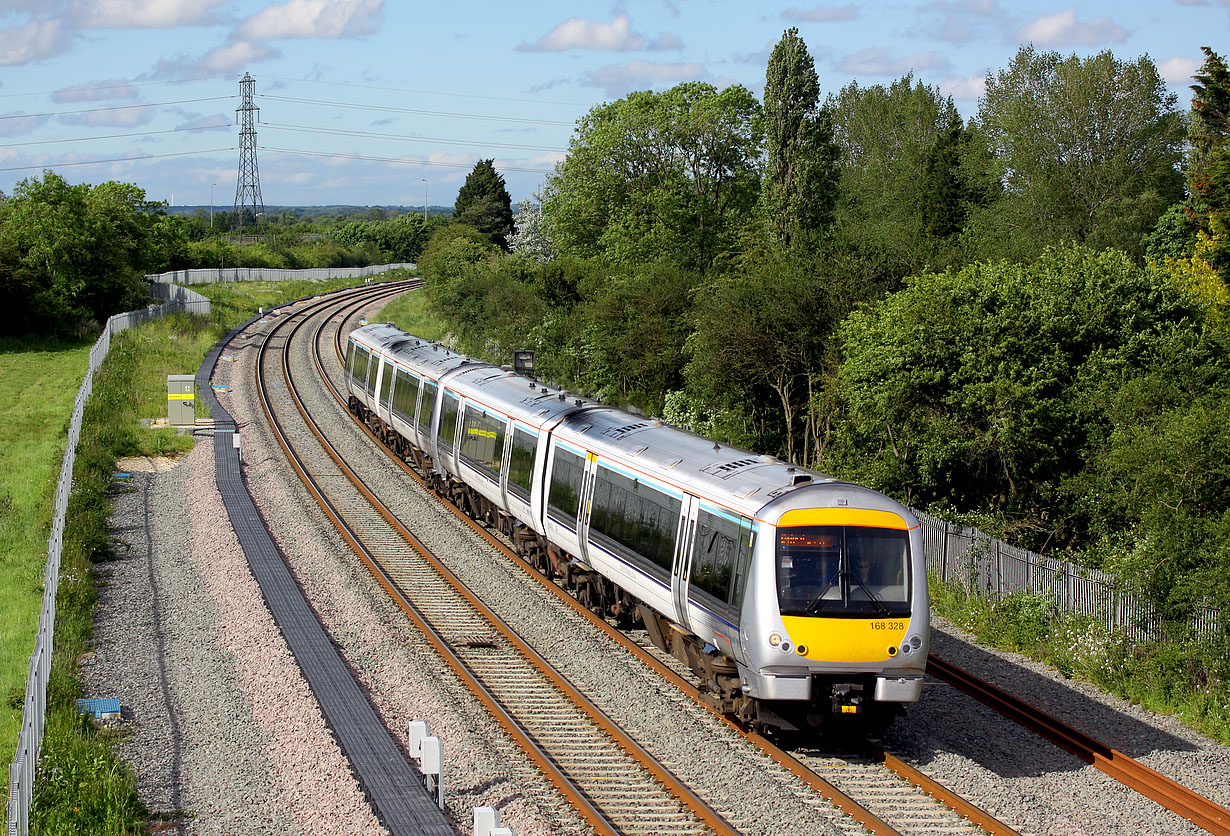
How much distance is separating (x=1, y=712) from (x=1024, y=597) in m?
14.4

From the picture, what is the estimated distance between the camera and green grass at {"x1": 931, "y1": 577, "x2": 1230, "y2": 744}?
13.7 meters

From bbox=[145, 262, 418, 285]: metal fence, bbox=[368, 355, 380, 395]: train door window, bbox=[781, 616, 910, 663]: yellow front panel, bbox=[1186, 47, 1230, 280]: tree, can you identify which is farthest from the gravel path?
bbox=[145, 262, 418, 285]: metal fence

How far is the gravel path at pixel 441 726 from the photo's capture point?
10641mm

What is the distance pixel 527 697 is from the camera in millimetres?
14008

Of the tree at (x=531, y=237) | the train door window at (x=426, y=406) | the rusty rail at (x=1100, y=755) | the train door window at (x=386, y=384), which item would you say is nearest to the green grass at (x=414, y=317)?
the tree at (x=531, y=237)

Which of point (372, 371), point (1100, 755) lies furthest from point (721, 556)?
point (372, 371)

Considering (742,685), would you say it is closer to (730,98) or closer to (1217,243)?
(1217,243)

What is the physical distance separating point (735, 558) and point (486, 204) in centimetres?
9580

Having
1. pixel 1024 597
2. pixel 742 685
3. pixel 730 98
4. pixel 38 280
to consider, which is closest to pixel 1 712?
pixel 742 685

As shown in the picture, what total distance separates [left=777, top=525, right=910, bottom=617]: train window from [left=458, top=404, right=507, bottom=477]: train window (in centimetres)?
1024

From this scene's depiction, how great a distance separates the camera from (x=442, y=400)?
84.1ft

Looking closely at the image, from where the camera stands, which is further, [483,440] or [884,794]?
[483,440]

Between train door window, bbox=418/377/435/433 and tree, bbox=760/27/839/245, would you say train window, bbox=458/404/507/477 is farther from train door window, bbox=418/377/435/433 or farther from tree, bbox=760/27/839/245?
tree, bbox=760/27/839/245

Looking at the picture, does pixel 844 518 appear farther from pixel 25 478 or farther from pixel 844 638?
pixel 25 478
